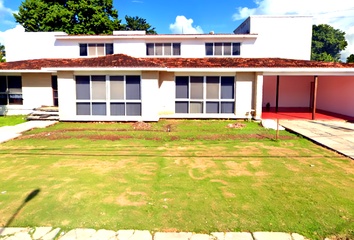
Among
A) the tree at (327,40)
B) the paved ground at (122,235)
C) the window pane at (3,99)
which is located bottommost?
the paved ground at (122,235)

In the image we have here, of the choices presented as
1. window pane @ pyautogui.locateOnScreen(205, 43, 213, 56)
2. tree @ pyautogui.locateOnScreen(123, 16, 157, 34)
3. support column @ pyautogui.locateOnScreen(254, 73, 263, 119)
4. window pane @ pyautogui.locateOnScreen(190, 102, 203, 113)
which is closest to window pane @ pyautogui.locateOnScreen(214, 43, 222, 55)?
window pane @ pyautogui.locateOnScreen(205, 43, 213, 56)

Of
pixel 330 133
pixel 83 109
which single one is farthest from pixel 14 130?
pixel 330 133

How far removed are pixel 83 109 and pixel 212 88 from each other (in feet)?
24.4

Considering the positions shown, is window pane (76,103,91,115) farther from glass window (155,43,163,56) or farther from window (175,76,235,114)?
glass window (155,43,163,56)

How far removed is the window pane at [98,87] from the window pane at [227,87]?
671cm

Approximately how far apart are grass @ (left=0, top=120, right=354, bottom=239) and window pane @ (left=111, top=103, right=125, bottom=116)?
13.4 ft

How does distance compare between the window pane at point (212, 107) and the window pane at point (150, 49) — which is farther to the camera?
the window pane at point (150, 49)

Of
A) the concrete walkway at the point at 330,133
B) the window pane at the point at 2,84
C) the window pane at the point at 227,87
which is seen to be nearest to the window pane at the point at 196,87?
the window pane at the point at 227,87

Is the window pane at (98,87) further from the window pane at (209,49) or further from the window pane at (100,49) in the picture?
the window pane at (209,49)

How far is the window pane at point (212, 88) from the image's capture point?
14.1 metres

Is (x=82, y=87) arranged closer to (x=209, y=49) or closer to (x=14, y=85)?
(x=14, y=85)

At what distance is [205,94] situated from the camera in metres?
14.2

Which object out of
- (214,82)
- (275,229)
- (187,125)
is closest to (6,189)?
(275,229)

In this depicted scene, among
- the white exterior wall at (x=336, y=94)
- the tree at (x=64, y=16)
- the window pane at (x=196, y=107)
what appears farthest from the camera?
the tree at (x=64, y=16)
